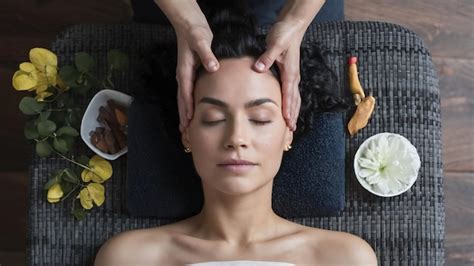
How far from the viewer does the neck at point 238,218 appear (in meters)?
1.85

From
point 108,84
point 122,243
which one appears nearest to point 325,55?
point 108,84

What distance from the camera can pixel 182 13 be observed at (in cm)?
171

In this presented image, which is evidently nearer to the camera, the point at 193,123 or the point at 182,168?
the point at 193,123

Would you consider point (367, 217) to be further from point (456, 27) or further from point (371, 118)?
point (456, 27)

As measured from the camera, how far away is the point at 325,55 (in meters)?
2.01

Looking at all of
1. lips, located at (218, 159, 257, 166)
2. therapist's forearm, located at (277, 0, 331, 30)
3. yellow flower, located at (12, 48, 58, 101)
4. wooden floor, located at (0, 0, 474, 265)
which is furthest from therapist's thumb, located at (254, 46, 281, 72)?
wooden floor, located at (0, 0, 474, 265)

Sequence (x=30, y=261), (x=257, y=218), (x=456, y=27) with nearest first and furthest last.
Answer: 1. (x=257, y=218)
2. (x=30, y=261)
3. (x=456, y=27)

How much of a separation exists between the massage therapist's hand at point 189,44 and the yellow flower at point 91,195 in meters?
0.43

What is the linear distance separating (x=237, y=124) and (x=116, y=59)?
0.57m

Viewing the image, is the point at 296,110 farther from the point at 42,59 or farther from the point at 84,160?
the point at 42,59

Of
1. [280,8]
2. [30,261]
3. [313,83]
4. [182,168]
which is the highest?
[280,8]

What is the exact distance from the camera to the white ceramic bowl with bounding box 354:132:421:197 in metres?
1.93

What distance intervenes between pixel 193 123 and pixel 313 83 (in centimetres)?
42

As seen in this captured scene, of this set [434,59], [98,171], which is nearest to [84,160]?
[98,171]
